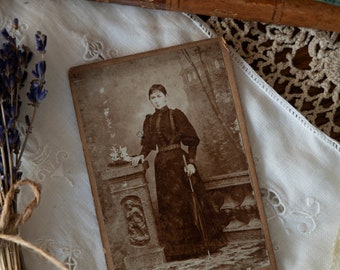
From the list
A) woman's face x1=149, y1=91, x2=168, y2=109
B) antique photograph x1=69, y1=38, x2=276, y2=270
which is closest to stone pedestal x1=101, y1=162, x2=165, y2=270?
antique photograph x1=69, y1=38, x2=276, y2=270

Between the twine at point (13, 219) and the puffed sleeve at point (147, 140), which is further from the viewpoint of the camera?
the puffed sleeve at point (147, 140)

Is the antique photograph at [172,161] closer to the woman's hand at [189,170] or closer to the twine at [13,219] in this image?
the woman's hand at [189,170]

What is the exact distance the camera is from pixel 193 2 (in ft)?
3.11

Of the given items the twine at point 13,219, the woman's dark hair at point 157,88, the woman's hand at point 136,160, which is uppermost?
the woman's dark hair at point 157,88

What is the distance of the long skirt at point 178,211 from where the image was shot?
0.95 metres

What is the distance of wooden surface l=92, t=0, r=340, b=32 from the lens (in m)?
0.95

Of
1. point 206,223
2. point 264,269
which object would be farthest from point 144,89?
point 264,269

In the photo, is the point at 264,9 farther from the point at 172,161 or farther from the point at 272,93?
the point at 172,161

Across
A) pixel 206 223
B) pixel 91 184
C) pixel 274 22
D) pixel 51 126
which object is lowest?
pixel 206 223

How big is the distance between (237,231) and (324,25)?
407mm

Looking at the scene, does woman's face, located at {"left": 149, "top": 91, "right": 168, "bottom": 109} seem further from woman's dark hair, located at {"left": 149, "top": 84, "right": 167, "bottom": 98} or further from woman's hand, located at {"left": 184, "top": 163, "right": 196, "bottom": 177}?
woman's hand, located at {"left": 184, "top": 163, "right": 196, "bottom": 177}

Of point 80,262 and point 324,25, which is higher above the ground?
point 324,25

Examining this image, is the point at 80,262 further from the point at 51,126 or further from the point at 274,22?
the point at 274,22

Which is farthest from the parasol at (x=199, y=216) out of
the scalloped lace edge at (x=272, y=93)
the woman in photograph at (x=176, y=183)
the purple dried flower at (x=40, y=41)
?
the purple dried flower at (x=40, y=41)
